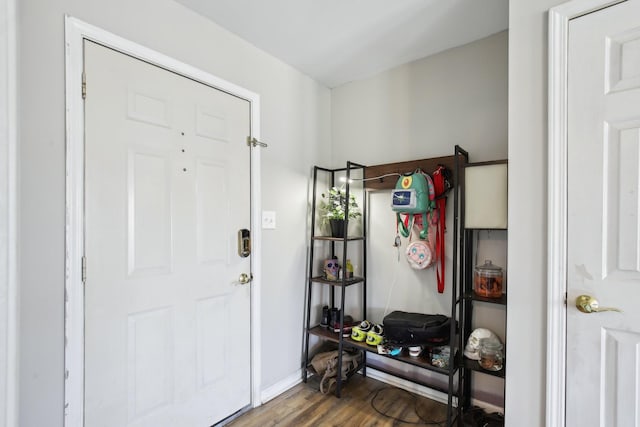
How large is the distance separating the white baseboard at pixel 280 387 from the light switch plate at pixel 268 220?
1.09m

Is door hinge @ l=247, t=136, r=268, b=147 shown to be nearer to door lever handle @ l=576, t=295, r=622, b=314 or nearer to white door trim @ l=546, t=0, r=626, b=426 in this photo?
white door trim @ l=546, t=0, r=626, b=426

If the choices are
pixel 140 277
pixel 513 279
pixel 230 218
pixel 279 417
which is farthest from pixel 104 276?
pixel 513 279

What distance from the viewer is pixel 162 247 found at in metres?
1.62

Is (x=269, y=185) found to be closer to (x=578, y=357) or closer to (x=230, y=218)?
(x=230, y=218)

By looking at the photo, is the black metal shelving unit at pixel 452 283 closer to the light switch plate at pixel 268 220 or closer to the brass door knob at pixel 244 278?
the light switch plate at pixel 268 220

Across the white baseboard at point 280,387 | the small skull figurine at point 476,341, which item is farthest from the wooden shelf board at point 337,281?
the small skull figurine at point 476,341

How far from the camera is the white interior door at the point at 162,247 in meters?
1.41

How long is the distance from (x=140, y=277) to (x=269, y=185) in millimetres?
969

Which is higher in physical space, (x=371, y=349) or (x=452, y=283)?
(x=452, y=283)

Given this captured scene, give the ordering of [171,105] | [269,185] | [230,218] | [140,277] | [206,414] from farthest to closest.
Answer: [269,185] < [230,218] < [206,414] < [171,105] < [140,277]

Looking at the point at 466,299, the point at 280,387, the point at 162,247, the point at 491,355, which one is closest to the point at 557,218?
the point at 466,299

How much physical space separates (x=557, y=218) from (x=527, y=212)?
0.36 ft

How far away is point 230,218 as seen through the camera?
1926 millimetres

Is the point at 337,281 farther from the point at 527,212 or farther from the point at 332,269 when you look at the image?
the point at 527,212
